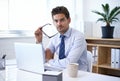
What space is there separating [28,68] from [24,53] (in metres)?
0.11

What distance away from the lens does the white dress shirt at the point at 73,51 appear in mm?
1712

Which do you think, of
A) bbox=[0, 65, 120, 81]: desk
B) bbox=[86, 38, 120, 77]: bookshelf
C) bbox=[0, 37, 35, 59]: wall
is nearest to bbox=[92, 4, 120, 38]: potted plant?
bbox=[86, 38, 120, 77]: bookshelf

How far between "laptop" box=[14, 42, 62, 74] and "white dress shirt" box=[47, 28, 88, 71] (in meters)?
0.34

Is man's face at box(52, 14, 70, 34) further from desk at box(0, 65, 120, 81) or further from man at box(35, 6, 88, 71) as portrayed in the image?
desk at box(0, 65, 120, 81)

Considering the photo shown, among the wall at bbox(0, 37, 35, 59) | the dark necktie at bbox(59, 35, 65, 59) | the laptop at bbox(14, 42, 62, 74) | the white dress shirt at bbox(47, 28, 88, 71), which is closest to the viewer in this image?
the laptop at bbox(14, 42, 62, 74)

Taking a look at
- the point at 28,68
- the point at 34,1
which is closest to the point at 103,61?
the point at 34,1

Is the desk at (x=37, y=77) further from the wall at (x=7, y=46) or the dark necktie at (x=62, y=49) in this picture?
the wall at (x=7, y=46)

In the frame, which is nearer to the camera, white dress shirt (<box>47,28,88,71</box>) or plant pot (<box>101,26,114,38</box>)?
white dress shirt (<box>47,28,88,71</box>)

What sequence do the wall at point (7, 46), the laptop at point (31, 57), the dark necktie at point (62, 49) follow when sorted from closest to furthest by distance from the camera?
the laptop at point (31, 57) → the dark necktie at point (62, 49) → the wall at point (7, 46)

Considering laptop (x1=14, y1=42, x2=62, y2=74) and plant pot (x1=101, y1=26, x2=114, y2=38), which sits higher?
plant pot (x1=101, y1=26, x2=114, y2=38)

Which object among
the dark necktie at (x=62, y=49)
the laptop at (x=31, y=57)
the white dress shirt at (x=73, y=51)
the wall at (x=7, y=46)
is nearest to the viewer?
the laptop at (x=31, y=57)

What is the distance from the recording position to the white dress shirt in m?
1.71

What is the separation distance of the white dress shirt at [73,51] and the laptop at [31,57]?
34 cm

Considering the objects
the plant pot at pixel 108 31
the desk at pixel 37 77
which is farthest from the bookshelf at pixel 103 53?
the desk at pixel 37 77
